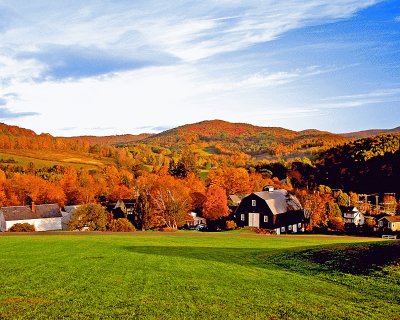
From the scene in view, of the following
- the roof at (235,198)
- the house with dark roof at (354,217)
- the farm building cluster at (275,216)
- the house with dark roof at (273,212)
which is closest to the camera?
the farm building cluster at (275,216)

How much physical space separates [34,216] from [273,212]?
181ft

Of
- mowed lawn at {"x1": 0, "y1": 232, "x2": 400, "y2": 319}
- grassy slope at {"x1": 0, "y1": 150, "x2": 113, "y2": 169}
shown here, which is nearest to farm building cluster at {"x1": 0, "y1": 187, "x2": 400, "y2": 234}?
mowed lawn at {"x1": 0, "y1": 232, "x2": 400, "y2": 319}

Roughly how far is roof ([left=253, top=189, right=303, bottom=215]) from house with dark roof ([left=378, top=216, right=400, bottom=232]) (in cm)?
1452

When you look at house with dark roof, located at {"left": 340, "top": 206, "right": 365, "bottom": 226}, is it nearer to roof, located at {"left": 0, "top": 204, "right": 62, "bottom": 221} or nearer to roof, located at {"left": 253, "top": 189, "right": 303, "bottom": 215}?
roof, located at {"left": 253, "top": 189, "right": 303, "bottom": 215}

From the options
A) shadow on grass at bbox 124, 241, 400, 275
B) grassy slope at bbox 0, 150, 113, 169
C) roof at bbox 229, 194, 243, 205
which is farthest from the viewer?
grassy slope at bbox 0, 150, 113, 169

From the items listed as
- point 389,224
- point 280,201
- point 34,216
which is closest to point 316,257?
point 280,201

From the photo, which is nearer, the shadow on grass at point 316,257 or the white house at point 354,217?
the shadow on grass at point 316,257

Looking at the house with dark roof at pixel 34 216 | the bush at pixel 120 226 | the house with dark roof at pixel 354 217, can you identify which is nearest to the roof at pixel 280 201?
the house with dark roof at pixel 354 217

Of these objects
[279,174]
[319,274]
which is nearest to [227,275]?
[319,274]

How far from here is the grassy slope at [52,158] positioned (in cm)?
15988

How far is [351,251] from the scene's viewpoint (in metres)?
24.4

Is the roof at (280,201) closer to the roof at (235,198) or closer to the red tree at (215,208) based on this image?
the red tree at (215,208)

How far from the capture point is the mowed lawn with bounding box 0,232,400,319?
14.3 metres

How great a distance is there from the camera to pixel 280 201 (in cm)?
7656
